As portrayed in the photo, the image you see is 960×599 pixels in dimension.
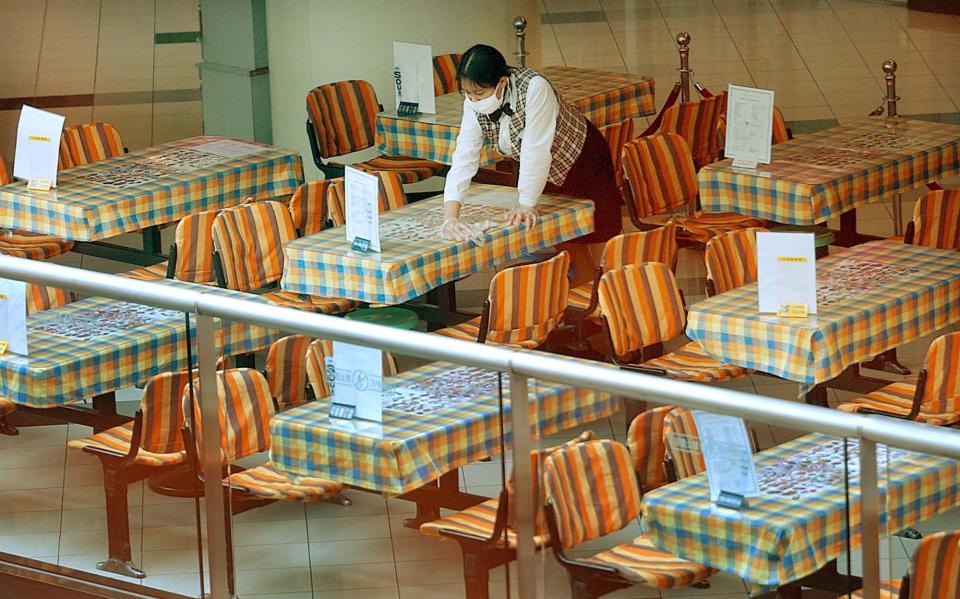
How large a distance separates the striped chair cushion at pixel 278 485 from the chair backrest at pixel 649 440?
962 mm

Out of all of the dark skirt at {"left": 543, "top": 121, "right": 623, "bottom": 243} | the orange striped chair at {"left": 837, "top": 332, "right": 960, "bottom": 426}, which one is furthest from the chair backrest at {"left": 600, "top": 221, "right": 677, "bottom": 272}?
the orange striped chair at {"left": 837, "top": 332, "right": 960, "bottom": 426}

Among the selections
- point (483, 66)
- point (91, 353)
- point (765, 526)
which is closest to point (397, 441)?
point (765, 526)

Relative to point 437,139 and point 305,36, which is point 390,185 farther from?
point 305,36

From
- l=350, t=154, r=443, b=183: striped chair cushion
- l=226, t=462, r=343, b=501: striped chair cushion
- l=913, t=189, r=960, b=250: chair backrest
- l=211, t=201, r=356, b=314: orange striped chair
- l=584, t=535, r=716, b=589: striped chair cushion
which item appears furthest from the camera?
l=350, t=154, r=443, b=183: striped chair cushion

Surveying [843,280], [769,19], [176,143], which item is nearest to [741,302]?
[843,280]

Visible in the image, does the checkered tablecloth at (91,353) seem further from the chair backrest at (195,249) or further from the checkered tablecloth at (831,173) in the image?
the checkered tablecloth at (831,173)

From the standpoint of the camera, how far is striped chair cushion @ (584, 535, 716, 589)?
429 centimetres

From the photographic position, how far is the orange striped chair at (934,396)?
609cm

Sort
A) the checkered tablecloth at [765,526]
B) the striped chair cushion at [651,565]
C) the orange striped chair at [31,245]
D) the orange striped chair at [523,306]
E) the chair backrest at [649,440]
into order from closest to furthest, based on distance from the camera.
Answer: the checkered tablecloth at [765,526] → the chair backrest at [649,440] → the striped chair cushion at [651,565] → the orange striped chair at [523,306] → the orange striped chair at [31,245]

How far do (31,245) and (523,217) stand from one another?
9.32 ft

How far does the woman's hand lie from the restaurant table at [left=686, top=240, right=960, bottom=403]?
3.55 ft

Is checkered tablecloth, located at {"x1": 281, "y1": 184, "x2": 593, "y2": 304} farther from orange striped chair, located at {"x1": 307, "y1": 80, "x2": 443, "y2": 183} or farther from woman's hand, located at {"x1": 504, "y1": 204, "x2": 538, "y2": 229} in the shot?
orange striped chair, located at {"x1": 307, "y1": 80, "x2": 443, "y2": 183}

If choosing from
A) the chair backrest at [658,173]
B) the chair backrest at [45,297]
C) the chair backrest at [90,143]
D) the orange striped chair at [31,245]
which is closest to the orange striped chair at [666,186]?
the chair backrest at [658,173]

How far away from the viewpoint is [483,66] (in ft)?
24.2
